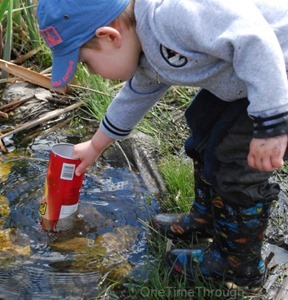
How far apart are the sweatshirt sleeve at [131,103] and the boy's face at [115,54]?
0.14 metres

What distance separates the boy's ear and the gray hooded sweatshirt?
7 centimetres

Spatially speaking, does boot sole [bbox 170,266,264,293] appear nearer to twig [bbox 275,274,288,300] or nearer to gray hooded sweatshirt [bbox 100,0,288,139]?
twig [bbox 275,274,288,300]

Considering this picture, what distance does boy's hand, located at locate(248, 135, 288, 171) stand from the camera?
1779mm

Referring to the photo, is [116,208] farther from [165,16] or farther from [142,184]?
[165,16]

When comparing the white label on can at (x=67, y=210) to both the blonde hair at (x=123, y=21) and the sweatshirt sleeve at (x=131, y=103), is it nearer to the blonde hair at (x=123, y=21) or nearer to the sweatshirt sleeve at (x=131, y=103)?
the sweatshirt sleeve at (x=131, y=103)

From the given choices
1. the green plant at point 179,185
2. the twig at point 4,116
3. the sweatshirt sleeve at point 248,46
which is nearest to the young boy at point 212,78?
the sweatshirt sleeve at point 248,46

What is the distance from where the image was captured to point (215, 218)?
221 centimetres

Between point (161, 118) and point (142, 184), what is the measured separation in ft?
1.81

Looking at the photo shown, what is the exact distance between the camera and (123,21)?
1.94 m

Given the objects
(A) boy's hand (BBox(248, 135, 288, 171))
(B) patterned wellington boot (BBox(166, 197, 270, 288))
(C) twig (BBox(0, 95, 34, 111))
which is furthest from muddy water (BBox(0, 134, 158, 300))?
(A) boy's hand (BBox(248, 135, 288, 171))

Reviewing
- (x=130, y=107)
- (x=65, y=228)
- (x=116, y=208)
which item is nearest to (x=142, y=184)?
(x=116, y=208)

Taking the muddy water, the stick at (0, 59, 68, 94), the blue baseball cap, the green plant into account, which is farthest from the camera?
the stick at (0, 59, 68, 94)

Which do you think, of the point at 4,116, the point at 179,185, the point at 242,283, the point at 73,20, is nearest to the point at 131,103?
the point at 73,20

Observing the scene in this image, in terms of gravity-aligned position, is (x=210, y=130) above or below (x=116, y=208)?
above
